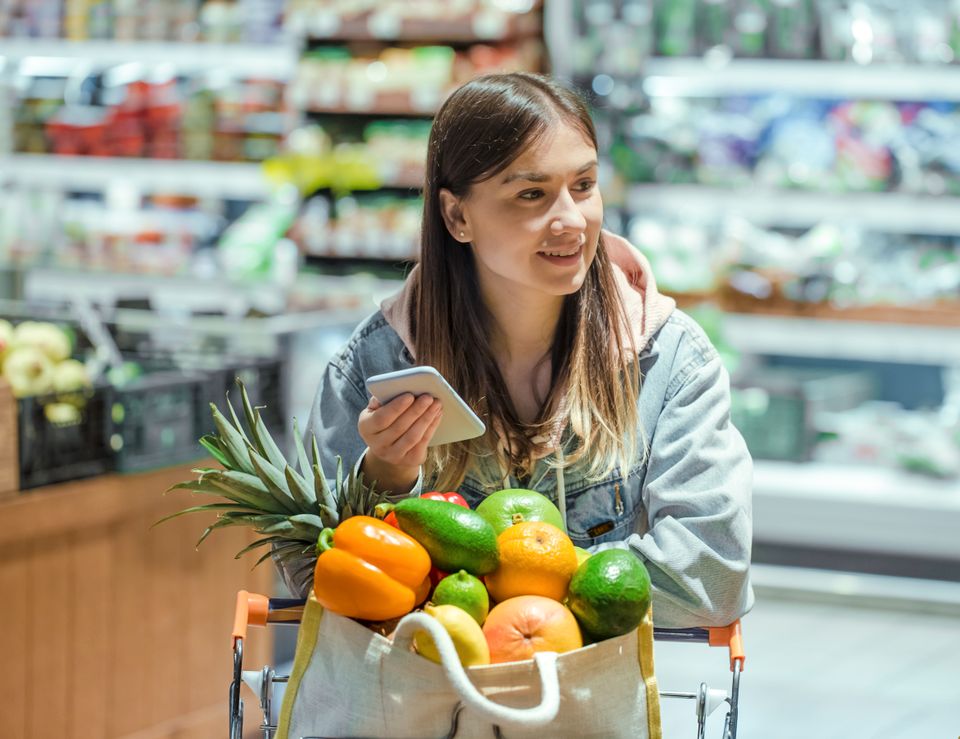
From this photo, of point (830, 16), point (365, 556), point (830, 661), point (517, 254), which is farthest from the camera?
point (830, 16)

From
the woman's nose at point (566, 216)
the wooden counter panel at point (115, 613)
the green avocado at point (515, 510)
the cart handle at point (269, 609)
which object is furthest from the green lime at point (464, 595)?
the wooden counter panel at point (115, 613)

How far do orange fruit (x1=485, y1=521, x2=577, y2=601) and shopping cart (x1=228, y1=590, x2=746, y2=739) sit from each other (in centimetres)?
17

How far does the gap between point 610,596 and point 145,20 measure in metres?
5.49

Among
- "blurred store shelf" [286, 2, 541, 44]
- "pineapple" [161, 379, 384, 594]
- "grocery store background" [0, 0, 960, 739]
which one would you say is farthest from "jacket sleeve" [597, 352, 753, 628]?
"blurred store shelf" [286, 2, 541, 44]

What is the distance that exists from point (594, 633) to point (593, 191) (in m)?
0.66

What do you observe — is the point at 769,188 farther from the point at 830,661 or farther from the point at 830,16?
the point at 830,661

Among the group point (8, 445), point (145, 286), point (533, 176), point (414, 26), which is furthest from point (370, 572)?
point (145, 286)

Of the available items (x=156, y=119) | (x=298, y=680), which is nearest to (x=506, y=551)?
(x=298, y=680)

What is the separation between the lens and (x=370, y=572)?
1.41m

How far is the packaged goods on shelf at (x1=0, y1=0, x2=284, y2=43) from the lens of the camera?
6137 mm

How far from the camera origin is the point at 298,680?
1.48 m

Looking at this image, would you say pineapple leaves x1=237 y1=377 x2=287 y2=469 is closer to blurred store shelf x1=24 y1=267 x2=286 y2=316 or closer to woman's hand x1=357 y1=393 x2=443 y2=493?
woman's hand x1=357 y1=393 x2=443 y2=493

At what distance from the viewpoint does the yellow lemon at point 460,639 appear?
1356 mm

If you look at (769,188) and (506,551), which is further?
(769,188)
